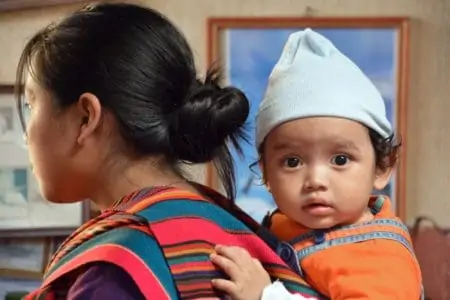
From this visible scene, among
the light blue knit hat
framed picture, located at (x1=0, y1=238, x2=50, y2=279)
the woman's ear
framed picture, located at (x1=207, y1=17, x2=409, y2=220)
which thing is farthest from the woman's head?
framed picture, located at (x1=0, y1=238, x2=50, y2=279)

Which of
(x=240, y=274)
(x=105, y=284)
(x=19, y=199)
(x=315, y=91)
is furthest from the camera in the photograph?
(x=19, y=199)

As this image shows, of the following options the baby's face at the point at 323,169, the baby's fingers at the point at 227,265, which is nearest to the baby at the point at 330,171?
the baby's face at the point at 323,169

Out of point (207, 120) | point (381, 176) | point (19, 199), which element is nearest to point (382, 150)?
point (381, 176)

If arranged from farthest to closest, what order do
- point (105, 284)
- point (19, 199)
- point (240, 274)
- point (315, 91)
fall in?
point (19, 199) → point (315, 91) → point (240, 274) → point (105, 284)

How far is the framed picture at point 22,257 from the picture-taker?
2.06m

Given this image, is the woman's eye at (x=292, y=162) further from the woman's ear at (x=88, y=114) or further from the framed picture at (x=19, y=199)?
the framed picture at (x=19, y=199)

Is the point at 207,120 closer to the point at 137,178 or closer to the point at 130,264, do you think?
the point at 137,178

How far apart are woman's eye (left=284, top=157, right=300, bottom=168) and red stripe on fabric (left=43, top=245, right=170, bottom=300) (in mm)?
287

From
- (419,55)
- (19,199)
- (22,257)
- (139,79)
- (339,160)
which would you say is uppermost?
(139,79)

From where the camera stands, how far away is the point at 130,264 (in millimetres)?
789

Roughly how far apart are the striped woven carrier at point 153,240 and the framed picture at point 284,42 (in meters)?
1.19

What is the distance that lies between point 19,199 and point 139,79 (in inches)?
48.3

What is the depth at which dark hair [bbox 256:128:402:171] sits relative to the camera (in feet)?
3.39

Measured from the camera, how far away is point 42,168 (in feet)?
3.15
